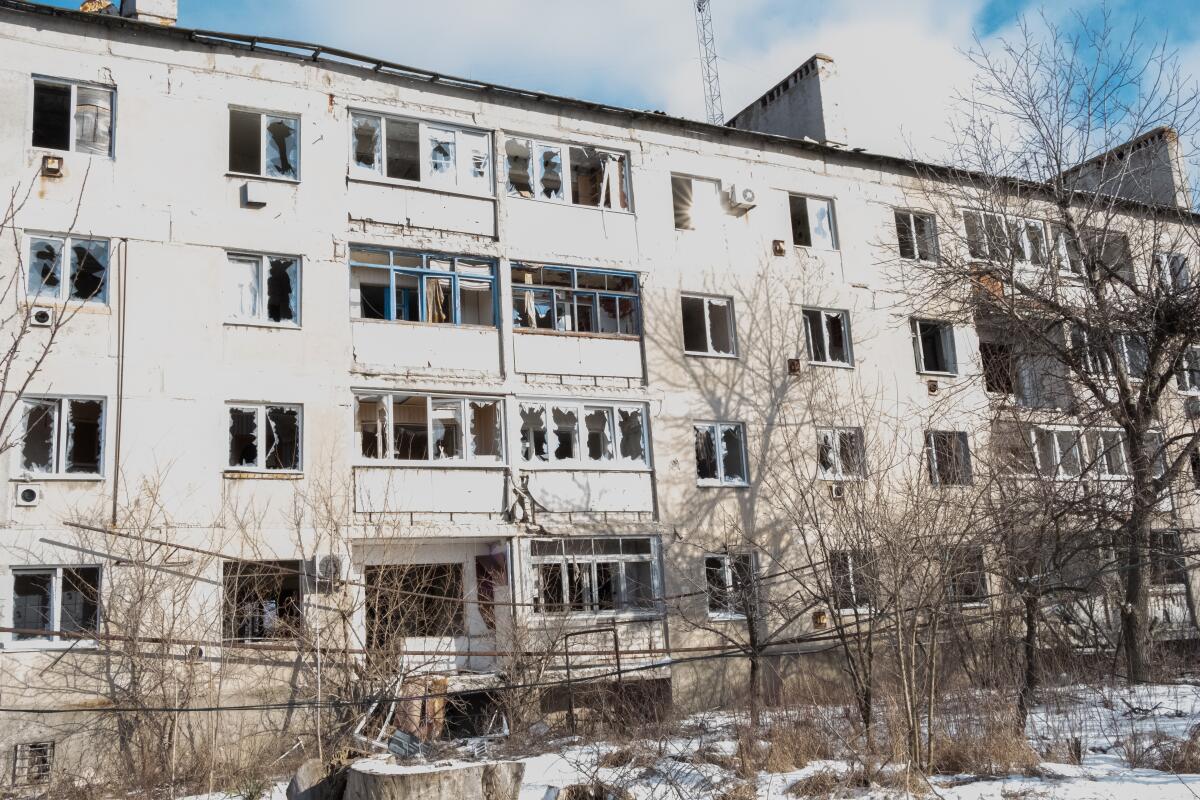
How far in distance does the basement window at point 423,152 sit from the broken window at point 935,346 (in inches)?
425

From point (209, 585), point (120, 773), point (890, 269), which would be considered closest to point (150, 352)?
point (209, 585)

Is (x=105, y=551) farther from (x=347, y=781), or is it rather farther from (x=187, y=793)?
(x=347, y=781)

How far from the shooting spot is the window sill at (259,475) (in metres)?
17.9

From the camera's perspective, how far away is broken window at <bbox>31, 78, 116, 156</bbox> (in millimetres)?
18141

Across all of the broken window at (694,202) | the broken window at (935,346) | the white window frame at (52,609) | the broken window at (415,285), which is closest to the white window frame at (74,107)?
the broken window at (415,285)

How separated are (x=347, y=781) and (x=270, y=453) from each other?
9497mm

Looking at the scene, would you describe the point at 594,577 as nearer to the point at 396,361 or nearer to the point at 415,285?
the point at 396,361

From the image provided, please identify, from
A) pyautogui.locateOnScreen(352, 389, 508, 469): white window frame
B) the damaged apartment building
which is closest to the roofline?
the damaged apartment building

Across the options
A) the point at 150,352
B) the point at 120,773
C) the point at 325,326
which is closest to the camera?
the point at 120,773

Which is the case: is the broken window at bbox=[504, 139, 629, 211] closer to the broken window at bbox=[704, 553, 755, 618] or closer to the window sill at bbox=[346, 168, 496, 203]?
the window sill at bbox=[346, 168, 496, 203]

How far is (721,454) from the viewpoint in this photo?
22672 mm

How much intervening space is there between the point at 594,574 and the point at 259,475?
6.29 meters

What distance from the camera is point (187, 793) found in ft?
43.8

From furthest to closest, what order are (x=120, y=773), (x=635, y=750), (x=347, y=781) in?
(x=120, y=773) → (x=635, y=750) → (x=347, y=781)
